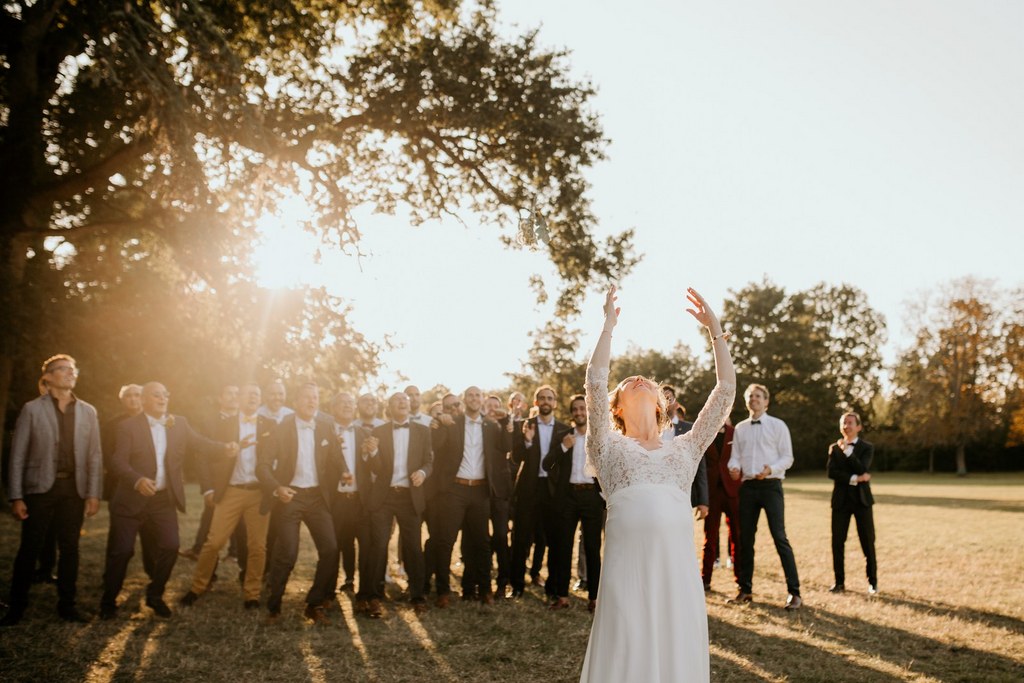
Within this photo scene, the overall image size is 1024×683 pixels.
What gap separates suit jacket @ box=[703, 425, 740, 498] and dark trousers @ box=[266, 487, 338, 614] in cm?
492

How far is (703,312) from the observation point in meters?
4.16

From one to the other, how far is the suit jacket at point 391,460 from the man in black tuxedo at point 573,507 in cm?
153

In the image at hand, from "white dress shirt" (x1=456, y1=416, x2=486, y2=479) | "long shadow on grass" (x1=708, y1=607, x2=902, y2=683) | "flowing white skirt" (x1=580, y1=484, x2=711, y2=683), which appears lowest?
"long shadow on grass" (x1=708, y1=607, x2=902, y2=683)

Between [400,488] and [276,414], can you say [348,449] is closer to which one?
[400,488]

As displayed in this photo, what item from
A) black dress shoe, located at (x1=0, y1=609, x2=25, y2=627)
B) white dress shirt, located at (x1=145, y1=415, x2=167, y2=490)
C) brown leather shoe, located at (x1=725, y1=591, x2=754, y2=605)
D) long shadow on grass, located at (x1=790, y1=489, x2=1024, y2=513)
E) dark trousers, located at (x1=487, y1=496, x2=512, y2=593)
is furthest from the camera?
long shadow on grass, located at (x1=790, y1=489, x2=1024, y2=513)

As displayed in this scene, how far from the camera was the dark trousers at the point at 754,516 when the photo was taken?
8953mm

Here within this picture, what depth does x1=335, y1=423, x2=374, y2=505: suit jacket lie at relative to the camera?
29.6 ft

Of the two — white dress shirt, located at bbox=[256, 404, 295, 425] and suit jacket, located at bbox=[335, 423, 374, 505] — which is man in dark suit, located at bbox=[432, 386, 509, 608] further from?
white dress shirt, located at bbox=[256, 404, 295, 425]

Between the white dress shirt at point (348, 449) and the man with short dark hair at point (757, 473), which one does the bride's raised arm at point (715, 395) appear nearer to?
the man with short dark hair at point (757, 473)

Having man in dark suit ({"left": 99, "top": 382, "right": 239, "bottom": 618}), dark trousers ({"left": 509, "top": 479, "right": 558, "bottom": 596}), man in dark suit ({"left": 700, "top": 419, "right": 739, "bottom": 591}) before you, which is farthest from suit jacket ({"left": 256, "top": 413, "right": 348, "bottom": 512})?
man in dark suit ({"left": 700, "top": 419, "right": 739, "bottom": 591})

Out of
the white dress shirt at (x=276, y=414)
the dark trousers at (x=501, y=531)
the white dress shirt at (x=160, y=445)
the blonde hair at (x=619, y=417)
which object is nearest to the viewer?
the blonde hair at (x=619, y=417)

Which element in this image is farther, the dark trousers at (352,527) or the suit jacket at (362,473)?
the suit jacket at (362,473)

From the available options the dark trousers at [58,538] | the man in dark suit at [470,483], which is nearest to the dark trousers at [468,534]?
the man in dark suit at [470,483]

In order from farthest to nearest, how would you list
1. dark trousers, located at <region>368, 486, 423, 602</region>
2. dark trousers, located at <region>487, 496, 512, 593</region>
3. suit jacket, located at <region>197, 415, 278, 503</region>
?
dark trousers, located at <region>487, 496, 512, 593</region>, dark trousers, located at <region>368, 486, 423, 602</region>, suit jacket, located at <region>197, 415, 278, 503</region>
